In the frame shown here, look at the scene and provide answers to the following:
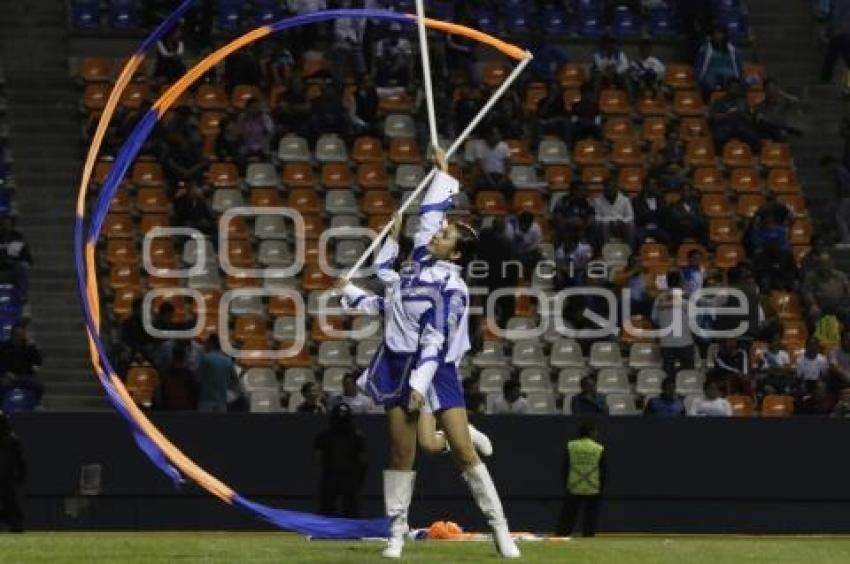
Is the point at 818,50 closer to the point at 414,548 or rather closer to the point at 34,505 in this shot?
the point at 34,505

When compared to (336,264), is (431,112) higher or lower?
higher

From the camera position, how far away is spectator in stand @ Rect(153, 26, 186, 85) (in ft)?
102

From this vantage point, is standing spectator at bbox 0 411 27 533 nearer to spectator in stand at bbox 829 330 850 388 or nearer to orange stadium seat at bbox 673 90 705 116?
spectator in stand at bbox 829 330 850 388

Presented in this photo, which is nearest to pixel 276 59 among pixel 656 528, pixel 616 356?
pixel 616 356

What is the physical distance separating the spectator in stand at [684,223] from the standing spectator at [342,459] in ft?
19.0

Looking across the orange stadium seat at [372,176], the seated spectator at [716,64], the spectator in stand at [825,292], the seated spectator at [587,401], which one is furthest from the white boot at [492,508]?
the seated spectator at [716,64]

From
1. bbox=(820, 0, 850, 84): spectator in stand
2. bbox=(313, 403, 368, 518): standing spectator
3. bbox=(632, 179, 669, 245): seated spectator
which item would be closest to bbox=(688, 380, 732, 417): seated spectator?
bbox=(632, 179, 669, 245): seated spectator

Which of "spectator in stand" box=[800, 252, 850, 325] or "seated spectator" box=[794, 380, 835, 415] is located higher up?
"spectator in stand" box=[800, 252, 850, 325]

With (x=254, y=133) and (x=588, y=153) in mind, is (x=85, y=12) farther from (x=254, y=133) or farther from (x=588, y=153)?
(x=588, y=153)

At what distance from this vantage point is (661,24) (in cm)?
3441

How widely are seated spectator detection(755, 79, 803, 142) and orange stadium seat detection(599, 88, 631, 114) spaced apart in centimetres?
185

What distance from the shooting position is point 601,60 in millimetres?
33000

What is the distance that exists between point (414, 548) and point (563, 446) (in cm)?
1014

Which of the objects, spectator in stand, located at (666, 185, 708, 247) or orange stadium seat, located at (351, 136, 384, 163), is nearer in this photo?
spectator in stand, located at (666, 185, 708, 247)
